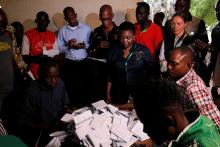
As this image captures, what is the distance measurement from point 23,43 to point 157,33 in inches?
76.5

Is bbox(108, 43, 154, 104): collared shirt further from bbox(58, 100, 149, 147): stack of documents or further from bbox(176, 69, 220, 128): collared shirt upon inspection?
bbox(58, 100, 149, 147): stack of documents

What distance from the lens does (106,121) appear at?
2135 mm

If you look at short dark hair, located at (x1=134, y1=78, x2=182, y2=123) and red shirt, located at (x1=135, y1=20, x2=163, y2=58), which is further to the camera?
red shirt, located at (x1=135, y1=20, x2=163, y2=58)

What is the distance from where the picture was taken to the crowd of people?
1.35 m

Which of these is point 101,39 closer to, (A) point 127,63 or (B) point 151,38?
(B) point 151,38

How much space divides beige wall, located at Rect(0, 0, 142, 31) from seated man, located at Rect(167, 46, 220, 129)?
10.9 feet

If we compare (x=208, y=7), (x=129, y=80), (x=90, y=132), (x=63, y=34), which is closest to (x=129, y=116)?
(x=90, y=132)

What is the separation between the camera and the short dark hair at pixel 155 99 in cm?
132

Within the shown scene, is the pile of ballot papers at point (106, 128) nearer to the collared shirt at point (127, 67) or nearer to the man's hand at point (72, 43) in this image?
the collared shirt at point (127, 67)

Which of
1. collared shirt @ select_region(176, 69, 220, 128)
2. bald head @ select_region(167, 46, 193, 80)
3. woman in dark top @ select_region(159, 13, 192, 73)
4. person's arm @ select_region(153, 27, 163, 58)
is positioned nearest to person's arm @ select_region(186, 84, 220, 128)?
collared shirt @ select_region(176, 69, 220, 128)

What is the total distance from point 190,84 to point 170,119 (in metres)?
1.13

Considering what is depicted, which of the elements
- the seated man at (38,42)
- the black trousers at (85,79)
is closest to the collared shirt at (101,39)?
the black trousers at (85,79)

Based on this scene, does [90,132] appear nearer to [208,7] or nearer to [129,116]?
[129,116]

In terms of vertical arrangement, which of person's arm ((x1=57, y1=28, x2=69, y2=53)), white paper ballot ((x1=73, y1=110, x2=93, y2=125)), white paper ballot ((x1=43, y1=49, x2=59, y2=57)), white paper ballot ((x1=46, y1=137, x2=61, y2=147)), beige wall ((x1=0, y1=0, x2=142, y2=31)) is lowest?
white paper ballot ((x1=46, y1=137, x2=61, y2=147))
